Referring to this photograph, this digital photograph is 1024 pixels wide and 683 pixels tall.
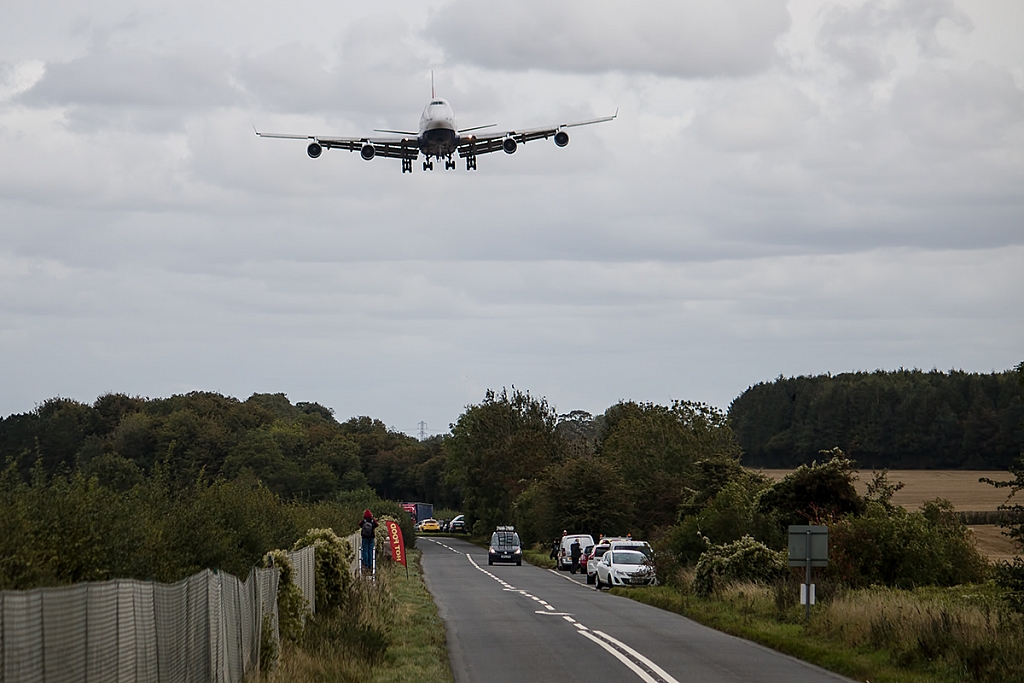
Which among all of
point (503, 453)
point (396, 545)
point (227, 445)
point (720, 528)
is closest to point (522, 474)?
point (503, 453)

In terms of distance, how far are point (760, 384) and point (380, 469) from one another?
49.7 meters

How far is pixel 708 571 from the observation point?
107 ft

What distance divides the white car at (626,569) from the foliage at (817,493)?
235 inches

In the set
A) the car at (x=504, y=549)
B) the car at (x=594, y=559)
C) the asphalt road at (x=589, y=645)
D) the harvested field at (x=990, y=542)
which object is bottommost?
the car at (x=504, y=549)

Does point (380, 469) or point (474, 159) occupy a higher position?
point (474, 159)

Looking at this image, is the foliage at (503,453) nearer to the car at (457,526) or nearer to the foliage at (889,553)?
the car at (457,526)

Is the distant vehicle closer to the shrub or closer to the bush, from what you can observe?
the bush

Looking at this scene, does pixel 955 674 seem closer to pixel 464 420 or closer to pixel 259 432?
pixel 259 432

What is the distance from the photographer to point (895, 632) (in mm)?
18891

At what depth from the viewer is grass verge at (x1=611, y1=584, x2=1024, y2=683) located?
16.2 metres

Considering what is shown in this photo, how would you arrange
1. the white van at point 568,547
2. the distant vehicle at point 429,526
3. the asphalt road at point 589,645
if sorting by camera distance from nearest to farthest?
the asphalt road at point 589,645
the white van at point 568,547
the distant vehicle at point 429,526

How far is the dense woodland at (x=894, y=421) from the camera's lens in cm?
11175

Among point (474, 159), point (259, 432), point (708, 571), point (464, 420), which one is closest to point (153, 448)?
point (259, 432)

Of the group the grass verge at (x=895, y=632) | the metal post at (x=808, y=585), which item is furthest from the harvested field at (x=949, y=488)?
the metal post at (x=808, y=585)
